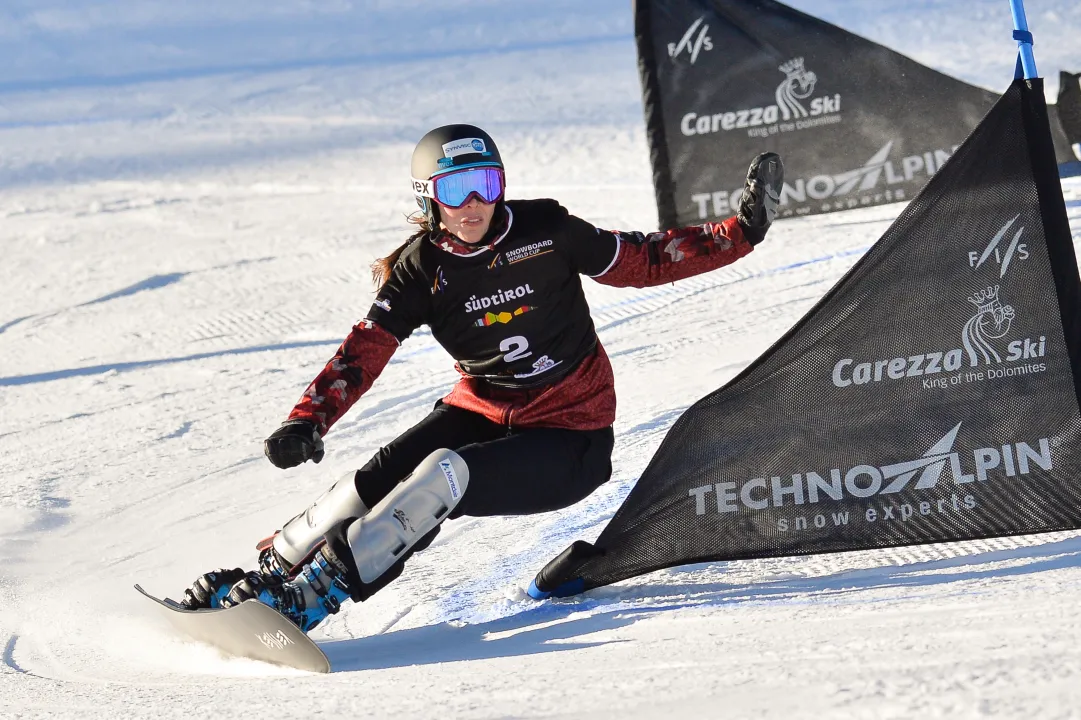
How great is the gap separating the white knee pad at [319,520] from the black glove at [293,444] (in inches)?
4.8

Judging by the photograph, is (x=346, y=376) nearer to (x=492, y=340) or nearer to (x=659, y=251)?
(x=492, y=340)

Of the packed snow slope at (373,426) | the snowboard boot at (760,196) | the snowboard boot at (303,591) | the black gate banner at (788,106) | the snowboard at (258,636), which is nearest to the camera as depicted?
the packed snow slope at (373,426)

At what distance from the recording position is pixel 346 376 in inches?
129

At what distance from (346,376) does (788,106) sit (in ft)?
12.3

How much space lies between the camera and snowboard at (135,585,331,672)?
280cm

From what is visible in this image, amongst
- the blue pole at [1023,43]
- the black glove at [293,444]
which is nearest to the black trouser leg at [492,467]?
the black glove at [293,444]

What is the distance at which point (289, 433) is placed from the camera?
306cm

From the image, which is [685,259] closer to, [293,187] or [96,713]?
[96,713]

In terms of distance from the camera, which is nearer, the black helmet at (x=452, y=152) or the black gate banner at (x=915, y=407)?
the black gate banner at (x=915, y=407)

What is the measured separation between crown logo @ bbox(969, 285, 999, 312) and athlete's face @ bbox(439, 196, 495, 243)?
1.25 metres

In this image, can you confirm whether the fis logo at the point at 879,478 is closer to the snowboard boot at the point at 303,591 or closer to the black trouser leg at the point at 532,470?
the black trouser leg at the point at 532,470

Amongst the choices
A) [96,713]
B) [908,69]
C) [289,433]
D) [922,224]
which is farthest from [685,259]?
[908,69]

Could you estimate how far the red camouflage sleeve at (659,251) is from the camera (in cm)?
342

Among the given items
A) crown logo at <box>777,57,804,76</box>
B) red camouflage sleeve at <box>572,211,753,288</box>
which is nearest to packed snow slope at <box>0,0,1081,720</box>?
red camouflage sleeve at <box>572,211,753,288</box>
